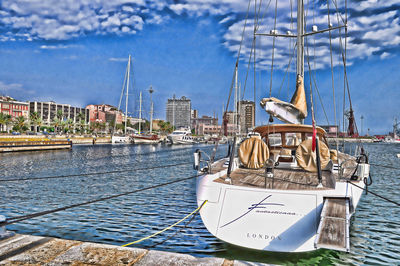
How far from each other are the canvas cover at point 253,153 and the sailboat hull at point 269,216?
9.94ft

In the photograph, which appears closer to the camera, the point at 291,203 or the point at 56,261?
the point at 56,261

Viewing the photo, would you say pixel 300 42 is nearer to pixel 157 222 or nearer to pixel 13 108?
pixel 157 222

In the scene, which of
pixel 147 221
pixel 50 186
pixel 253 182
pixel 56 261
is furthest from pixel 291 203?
pixel 50 186

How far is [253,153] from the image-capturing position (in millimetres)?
10242

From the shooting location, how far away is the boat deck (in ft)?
24.7

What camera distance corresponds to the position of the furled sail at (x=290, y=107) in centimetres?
1069

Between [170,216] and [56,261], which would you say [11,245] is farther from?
[170,216]

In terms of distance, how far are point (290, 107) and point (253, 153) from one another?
8.56 feet

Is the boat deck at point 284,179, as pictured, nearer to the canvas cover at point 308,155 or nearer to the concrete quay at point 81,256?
the canvas cover at point 308,155

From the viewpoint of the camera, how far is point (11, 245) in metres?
5.62

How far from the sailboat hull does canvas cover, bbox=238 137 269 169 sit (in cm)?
303

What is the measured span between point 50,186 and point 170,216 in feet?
34.4

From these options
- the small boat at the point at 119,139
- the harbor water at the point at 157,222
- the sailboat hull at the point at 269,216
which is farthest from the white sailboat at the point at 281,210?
the small boat at the point at 119,139

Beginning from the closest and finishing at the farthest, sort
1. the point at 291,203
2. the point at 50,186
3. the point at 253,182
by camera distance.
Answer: the point at 291,203 → the point at 253,182 → the point at 50,186
